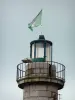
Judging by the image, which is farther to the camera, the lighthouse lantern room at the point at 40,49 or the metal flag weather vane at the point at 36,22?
the metal flag weather vane at the point at 36,22

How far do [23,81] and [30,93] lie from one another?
3.12ft

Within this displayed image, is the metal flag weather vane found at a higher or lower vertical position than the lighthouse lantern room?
higher

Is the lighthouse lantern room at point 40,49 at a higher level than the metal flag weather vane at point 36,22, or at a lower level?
lower

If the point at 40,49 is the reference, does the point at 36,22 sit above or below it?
above

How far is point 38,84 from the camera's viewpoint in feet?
81.5

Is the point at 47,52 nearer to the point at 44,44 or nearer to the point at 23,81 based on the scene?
the point at 44,44

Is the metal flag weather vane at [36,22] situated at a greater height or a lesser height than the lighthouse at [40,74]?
greater

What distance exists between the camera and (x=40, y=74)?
82.1 ft

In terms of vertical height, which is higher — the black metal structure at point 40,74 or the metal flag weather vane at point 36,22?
the metal flag weather vane at point 36,22

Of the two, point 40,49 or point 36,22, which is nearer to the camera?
point 40,49

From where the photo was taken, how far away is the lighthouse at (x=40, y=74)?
2473 cm

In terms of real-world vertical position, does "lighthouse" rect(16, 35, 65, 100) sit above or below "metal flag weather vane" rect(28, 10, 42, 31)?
below

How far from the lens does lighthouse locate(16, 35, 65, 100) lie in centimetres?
2473

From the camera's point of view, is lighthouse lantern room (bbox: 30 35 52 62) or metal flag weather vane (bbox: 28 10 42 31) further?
metal flag weather vane (bbox: 28 10 42 31)
